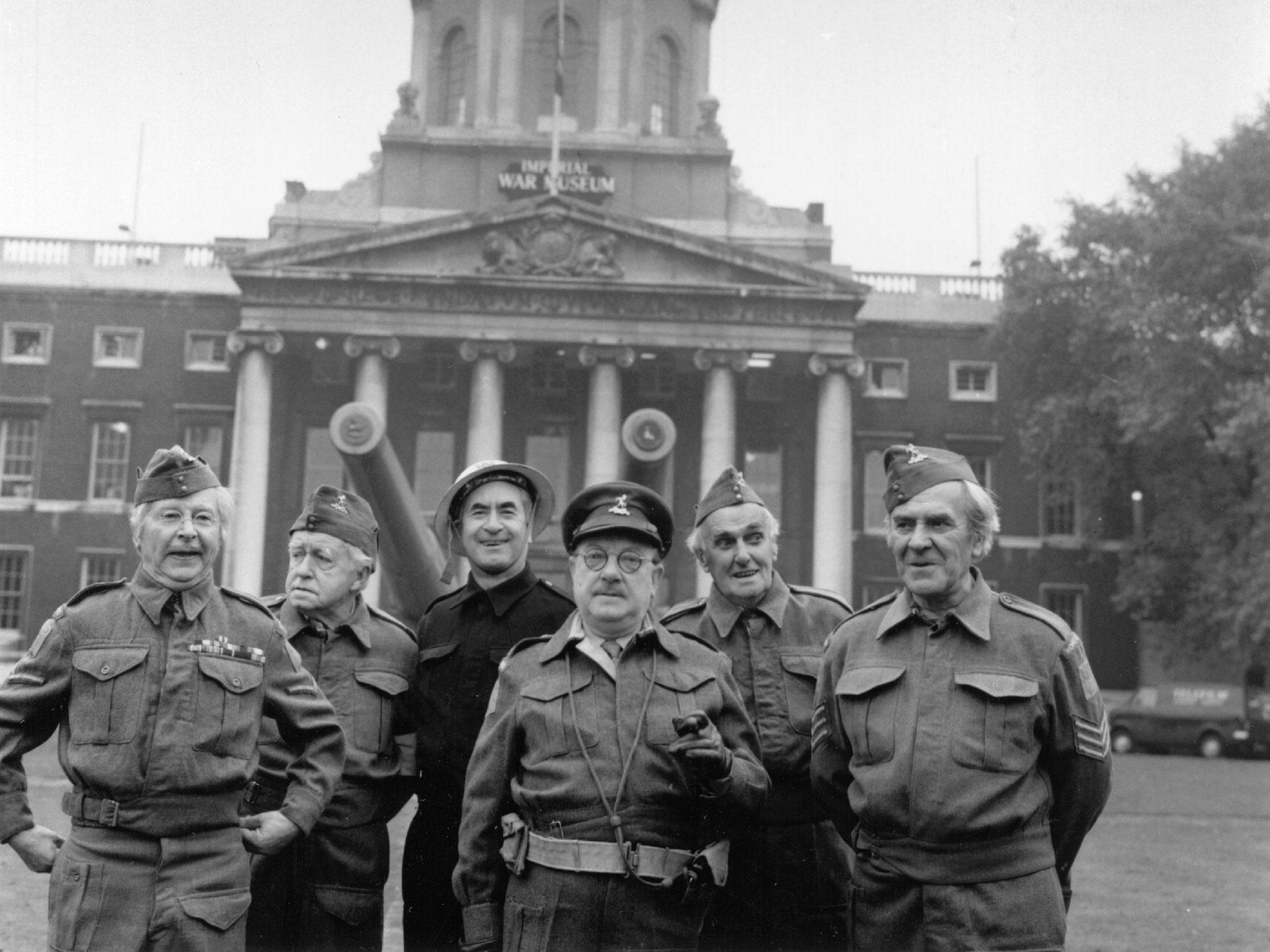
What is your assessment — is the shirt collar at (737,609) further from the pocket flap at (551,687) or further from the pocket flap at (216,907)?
the pocket flap at (216,907)

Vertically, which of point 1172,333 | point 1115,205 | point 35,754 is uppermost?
point 1115,205

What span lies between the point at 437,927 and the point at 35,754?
16.7 metres

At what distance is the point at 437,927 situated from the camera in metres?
5.12

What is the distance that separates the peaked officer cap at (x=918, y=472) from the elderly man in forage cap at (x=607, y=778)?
0.79 metres

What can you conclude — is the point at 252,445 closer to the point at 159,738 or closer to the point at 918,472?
the point at 159,738

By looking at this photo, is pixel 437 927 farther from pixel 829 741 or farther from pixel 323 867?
pixel 829 741

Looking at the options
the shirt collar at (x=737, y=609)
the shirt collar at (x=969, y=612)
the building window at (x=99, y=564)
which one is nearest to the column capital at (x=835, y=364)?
the building window at (x=99, y=564)

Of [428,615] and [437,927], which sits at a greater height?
[428,615]

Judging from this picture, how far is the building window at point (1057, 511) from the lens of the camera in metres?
37.3

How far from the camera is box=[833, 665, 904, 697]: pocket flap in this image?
13.1ft

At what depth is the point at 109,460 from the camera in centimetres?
3647

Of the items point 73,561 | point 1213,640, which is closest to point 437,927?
point 1213,640

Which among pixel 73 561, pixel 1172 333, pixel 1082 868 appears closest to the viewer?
pixel 1082 868

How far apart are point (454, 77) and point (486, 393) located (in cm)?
1401
